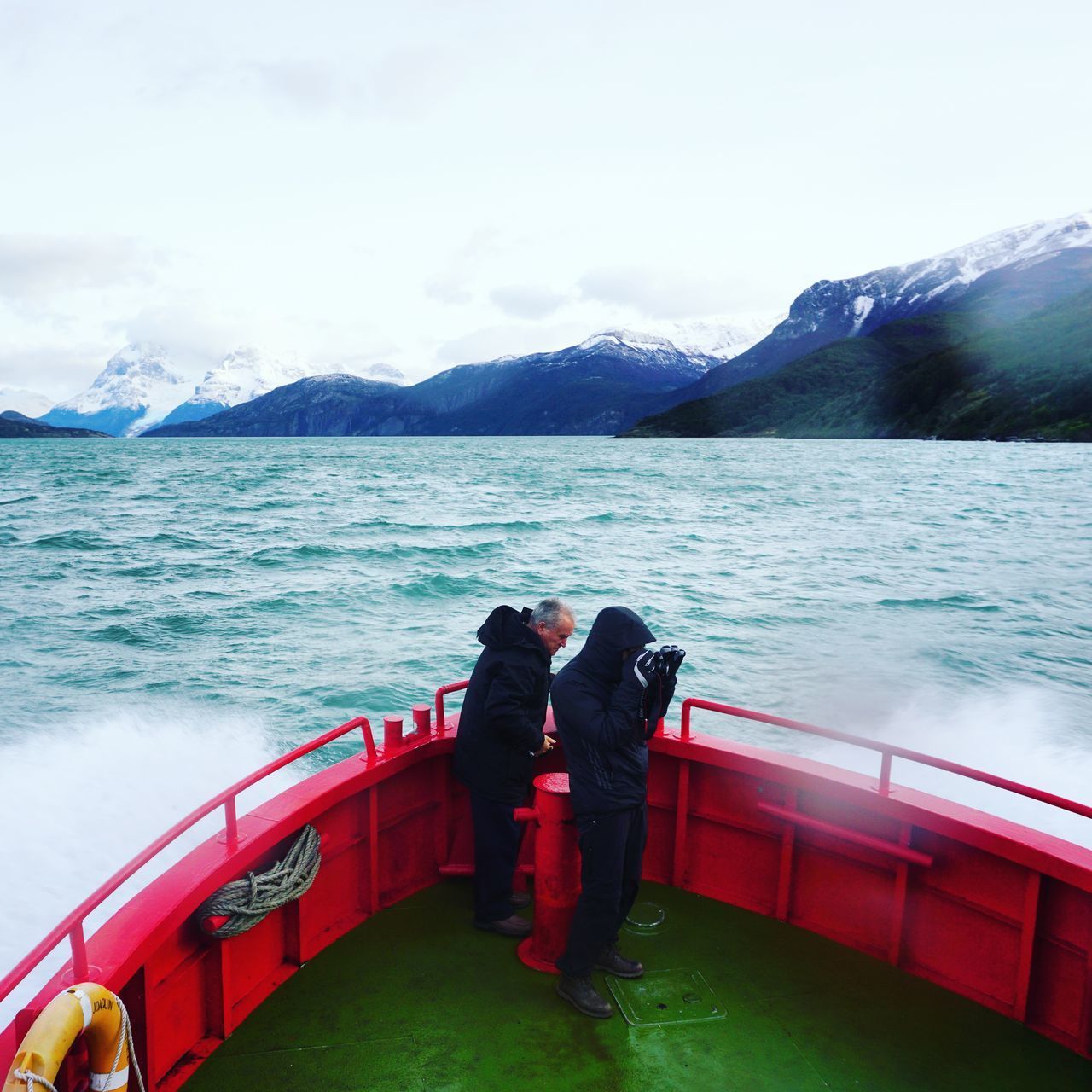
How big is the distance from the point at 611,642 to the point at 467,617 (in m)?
17.2

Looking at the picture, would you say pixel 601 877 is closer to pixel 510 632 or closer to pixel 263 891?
pixel 510 632

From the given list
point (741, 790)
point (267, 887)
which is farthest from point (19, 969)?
point (741, 790)

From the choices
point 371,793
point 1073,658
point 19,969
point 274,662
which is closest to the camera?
point 19,969

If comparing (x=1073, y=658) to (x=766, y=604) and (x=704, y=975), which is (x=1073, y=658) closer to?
(x=766, y=604)

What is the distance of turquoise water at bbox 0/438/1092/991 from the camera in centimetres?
1291

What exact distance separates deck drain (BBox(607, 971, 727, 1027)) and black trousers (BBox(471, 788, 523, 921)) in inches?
30.3

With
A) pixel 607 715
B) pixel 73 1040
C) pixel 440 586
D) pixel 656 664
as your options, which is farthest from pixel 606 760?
pixel 440 586

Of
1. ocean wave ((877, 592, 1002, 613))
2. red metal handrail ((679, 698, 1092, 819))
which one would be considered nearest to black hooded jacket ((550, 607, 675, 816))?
red metal handrail ((679, 698, 1092, 819))

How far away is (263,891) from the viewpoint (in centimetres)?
394

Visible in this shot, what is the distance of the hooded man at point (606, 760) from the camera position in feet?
12.3

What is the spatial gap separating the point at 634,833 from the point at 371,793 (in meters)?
1.64

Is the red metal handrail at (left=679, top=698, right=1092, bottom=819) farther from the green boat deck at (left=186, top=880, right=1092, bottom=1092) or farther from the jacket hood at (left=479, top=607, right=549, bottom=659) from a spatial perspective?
the green boat deck at (left=186, top=880, right=1092, bottom=1092)

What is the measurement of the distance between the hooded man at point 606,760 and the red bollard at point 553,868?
22cm

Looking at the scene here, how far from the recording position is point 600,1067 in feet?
12.6
